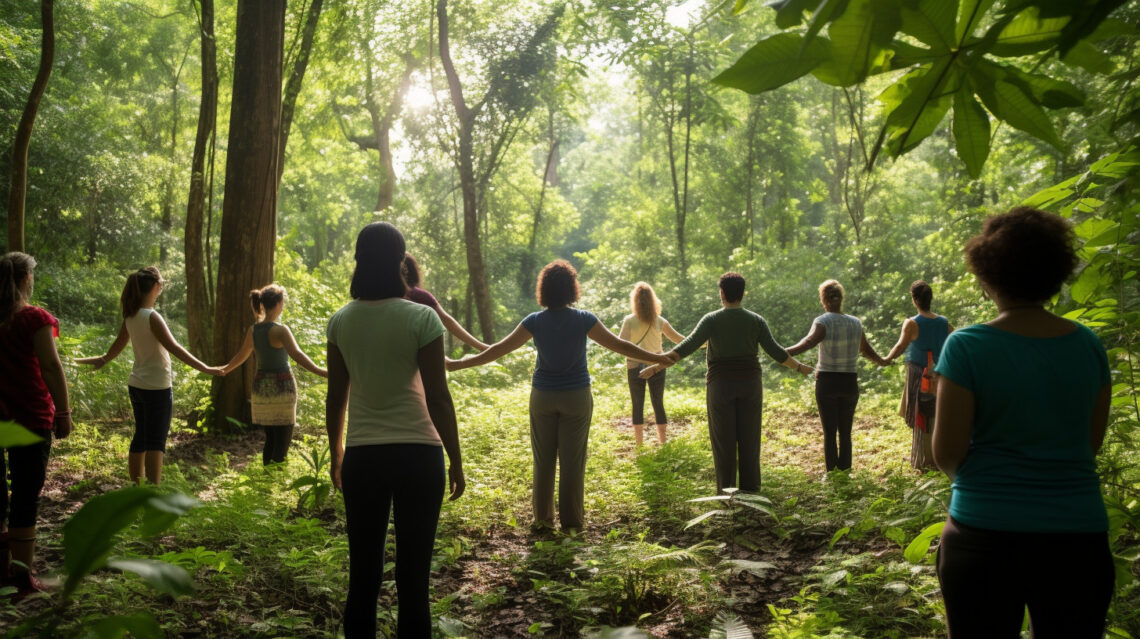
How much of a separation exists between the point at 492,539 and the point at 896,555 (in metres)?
3.12

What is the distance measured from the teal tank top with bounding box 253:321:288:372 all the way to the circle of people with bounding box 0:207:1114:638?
2 cm

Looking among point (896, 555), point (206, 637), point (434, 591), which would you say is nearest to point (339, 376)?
point (206, 637)

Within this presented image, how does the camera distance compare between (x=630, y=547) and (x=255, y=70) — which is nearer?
(x=630, y=547)

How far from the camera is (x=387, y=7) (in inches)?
913

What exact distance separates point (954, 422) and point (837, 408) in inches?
238

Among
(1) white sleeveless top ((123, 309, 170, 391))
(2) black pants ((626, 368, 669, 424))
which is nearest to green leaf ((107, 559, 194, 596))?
(1) white sleeveless top ((123, 309, 170, 391))

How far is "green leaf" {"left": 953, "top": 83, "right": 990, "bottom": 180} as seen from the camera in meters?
1.38

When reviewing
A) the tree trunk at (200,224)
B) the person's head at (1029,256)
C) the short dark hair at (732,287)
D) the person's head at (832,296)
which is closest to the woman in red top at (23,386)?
the person's head at (1029,256)

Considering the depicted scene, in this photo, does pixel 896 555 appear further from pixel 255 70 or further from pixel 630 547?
pixel 255 70

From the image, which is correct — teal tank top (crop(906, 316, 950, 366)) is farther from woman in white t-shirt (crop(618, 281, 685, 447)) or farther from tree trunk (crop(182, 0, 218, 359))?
tree trunk (crop(182, 0, 218, 359))

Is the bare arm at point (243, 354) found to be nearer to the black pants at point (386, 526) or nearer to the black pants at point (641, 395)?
the black pants at point (386, 526)

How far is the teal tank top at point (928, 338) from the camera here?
807 centimetres

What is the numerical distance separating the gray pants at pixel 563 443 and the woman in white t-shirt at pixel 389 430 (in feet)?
8.69

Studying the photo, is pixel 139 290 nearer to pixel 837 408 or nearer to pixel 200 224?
pixel 200 224
